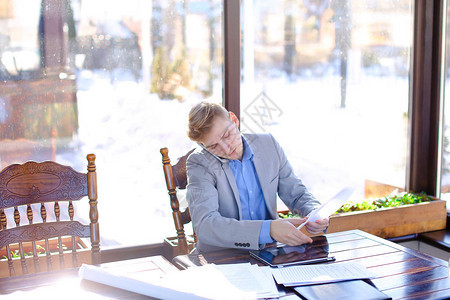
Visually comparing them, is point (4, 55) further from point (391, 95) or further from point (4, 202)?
point (391, 95)

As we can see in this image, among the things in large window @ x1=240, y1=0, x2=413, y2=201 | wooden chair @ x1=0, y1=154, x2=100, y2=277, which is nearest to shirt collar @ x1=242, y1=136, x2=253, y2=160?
wooden chair @ x1=0, y1=154, x2=100, y2=277

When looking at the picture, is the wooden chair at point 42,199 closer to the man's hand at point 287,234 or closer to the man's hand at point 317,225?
the man's hand at point 287,234

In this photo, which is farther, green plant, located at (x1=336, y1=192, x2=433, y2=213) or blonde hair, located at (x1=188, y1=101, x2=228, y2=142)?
green plant, located at (x1=336, y1=192, x2=433, y2=213)

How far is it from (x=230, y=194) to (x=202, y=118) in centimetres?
34

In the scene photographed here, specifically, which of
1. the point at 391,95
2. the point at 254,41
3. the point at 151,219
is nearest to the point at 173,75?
the point at 254,41

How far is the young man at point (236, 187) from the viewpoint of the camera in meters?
1.73

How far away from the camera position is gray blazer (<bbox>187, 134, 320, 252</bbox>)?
1.76m

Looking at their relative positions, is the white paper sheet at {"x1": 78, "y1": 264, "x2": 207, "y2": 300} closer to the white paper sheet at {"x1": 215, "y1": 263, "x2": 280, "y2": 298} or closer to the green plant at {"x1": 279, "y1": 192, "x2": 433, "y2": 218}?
the white paper sheet at {"x1": 215, "y1": 263, "x2": 280, "y2": 298}

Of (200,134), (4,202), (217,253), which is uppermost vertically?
(200,134)

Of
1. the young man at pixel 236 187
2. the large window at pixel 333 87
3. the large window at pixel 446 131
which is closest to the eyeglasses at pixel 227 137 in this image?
the young man at pixel 236 187

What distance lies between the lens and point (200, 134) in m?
1.92

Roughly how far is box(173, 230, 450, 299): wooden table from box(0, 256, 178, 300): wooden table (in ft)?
0.66

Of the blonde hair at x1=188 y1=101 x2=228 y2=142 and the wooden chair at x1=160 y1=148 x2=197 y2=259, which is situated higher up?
the blonde hair at x1=188 y1=101 x2=228 y2=142

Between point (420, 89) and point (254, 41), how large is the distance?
138 centimetres
